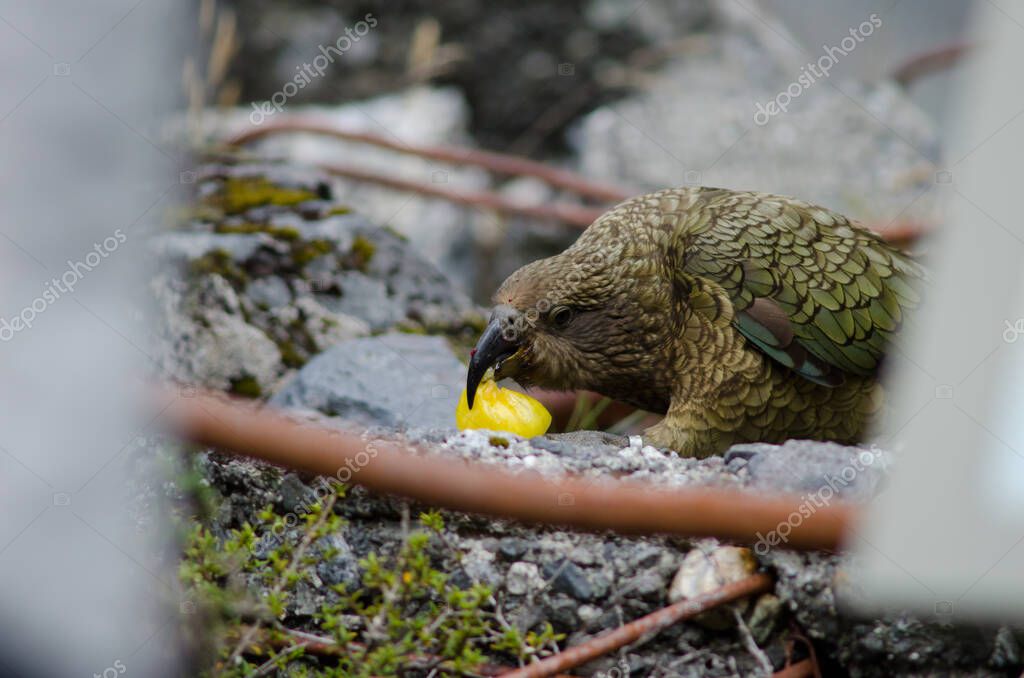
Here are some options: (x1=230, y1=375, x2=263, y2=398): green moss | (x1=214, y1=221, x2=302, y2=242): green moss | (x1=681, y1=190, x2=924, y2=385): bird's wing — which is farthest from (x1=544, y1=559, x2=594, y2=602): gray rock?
(x1=214, y1=221, x2=302, y2=242): green moss

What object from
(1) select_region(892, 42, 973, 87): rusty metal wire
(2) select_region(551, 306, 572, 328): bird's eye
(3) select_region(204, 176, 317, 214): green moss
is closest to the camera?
(2) select_region(551, 306, 572, 328): bird's eye

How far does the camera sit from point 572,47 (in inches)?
197

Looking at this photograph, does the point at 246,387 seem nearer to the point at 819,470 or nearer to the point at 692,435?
the point at 692,435

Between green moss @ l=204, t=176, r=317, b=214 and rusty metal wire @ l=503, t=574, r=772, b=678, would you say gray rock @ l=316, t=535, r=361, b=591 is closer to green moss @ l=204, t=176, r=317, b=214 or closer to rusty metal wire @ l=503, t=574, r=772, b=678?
rusty metal wire @ l=503, t=574, r=772, b=678

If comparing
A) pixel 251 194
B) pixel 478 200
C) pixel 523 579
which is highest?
pixel 478 200

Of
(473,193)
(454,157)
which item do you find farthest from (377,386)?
(473,193)

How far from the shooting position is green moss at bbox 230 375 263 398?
2.79 m

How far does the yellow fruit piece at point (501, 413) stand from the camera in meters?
2.23

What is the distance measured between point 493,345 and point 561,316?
199 millimetres

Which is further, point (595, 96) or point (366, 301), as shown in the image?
point (595, 96)

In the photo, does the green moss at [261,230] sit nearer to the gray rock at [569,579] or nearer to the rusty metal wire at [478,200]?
the rusty metal wire at [478,200]

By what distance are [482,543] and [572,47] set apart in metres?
3.79

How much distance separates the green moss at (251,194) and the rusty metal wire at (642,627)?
2.00 metres

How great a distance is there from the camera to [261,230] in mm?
3057
